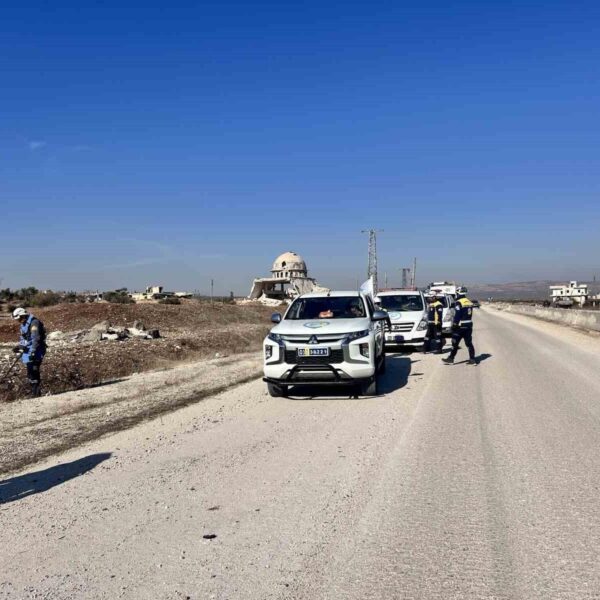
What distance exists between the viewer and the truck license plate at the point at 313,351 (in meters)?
10.4

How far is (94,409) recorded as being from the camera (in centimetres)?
1027

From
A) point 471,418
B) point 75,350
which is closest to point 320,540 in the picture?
point 471,418

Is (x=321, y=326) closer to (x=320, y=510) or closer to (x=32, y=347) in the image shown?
(x=32, y=347)

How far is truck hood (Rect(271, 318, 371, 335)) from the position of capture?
10.7 metres

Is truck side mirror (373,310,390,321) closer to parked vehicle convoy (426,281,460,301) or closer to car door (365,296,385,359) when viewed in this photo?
car door (365,296,385,359)

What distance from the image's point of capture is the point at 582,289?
430 ft

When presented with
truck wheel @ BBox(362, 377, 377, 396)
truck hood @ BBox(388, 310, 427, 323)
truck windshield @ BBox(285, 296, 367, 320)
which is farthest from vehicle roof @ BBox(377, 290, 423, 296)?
truck wheel @ BBox(362, 377, 377, 396)

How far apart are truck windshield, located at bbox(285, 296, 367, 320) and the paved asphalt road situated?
10.3ft

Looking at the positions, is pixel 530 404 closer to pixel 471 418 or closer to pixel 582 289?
pixel 471 418

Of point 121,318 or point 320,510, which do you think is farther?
point 121,318

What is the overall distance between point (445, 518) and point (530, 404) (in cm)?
550

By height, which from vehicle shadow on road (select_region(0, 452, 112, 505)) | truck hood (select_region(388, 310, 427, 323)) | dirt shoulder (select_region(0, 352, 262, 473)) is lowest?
dirt shoulder (select_region(0, 352, 262, 473))

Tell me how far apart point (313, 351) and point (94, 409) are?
12.3 ft

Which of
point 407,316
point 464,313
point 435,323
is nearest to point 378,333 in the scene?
point 464,313
